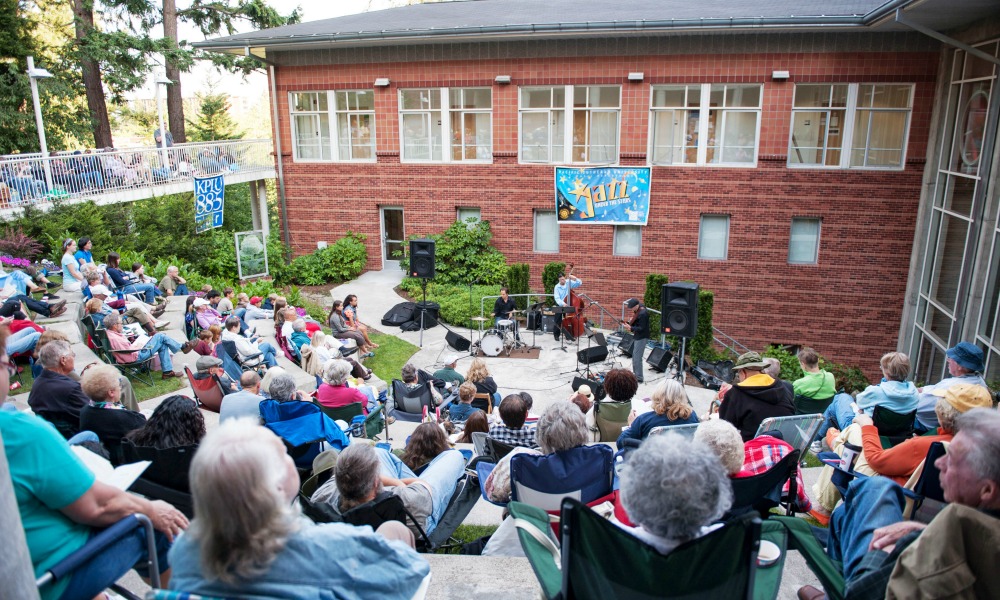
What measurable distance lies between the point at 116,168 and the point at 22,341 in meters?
9.75

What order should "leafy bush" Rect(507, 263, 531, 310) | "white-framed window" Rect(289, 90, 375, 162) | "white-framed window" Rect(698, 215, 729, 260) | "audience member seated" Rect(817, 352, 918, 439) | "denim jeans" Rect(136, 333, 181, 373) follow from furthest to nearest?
"white-framed window" Rect(289, 90, 375, 162), "white-framed window" Rect(698, 215, 729, 260), "leafy bush" Rect(507, 263, 531, 310), "denim jeans" Rect(136, 333, 181, 373), "audience member seated" Rect(817, 352, 918, 439)

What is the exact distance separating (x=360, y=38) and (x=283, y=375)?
44.3 feet

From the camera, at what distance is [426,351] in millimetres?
13953

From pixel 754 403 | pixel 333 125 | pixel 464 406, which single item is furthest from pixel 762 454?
pixel 333 125

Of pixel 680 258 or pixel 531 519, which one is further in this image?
pixel 680 258

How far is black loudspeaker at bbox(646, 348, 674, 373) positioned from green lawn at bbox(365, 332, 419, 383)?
15.6ft

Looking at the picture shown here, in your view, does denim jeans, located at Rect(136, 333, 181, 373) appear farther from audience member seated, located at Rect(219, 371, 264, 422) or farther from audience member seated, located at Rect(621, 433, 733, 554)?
audience member seated, located at Rect(621, 433, 733, 554)

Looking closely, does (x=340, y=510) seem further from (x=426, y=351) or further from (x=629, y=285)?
(x=629, y=285)

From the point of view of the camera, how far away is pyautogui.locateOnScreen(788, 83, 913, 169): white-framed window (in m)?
15.3

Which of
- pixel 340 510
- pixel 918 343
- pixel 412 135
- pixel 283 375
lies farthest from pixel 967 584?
pixel 412 135

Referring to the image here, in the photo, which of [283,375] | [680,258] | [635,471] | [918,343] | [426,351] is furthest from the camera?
[680,258]

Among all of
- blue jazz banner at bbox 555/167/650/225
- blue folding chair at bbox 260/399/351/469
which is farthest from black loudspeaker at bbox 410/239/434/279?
blue folding chair at bbox 260/399/351/469

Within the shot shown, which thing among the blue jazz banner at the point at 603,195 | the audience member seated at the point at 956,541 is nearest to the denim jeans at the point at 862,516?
the audience member seated at the point at 956,541

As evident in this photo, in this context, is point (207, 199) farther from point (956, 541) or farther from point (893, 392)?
point (956, 541)
